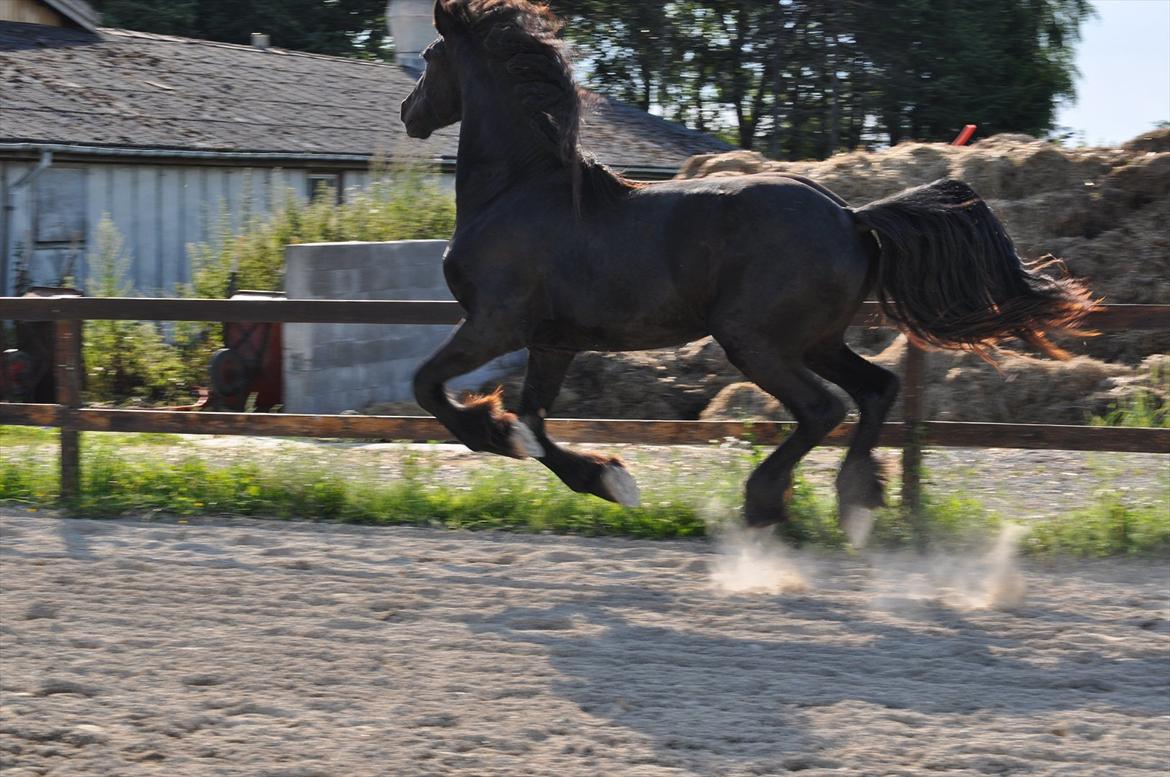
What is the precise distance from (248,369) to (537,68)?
6.25 meters

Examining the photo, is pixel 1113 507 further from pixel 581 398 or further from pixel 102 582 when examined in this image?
pixel 581 398

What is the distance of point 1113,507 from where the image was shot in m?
6.50

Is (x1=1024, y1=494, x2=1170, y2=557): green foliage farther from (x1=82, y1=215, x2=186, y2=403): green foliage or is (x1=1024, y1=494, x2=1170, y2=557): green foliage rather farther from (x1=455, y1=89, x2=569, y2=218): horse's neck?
(x1=82, y1=215, x2=186, y2=403): green foliage

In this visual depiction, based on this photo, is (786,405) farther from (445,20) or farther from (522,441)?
(445,20)

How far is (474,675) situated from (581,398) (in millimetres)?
6944

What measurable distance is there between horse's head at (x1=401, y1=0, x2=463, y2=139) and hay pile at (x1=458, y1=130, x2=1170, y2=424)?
4013 millimetres

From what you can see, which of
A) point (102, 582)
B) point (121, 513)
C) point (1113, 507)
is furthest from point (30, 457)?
point (1113, 507)

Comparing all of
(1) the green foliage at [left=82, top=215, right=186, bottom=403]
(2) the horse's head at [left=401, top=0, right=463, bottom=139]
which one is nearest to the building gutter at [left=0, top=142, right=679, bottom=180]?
(1) the green foliage at [left=82, top=215, right=186, bottom=403]

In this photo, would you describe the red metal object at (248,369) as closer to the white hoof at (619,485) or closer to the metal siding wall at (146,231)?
the metal siding wall at (146,231)

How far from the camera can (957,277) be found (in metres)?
5.46

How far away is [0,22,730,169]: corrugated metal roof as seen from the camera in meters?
16.2

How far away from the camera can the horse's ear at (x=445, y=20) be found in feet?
20.1

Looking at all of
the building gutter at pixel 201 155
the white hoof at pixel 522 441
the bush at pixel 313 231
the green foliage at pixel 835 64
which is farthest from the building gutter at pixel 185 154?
the green foliage at pixel 835 64

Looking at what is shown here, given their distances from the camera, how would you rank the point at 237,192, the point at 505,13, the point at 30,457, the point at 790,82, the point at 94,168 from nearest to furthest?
the point at 505,13, the point at 30,457, the point at 94,168, the point at 237,192, the point at 790,82
